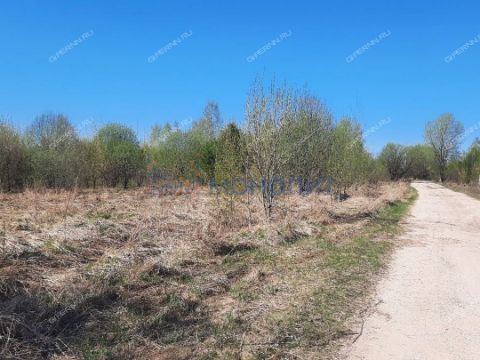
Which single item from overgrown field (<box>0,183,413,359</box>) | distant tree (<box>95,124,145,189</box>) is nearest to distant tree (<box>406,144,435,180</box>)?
distant tree (<box>95,124,145,189</box>)

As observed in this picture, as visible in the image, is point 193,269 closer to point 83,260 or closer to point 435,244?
point 83,260

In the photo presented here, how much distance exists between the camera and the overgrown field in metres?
4.14

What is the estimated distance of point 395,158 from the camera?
59781mm

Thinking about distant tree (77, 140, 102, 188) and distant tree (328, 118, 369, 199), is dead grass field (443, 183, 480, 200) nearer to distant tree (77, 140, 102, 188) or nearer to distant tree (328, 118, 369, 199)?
distant tree (328, 118, 369, 199)

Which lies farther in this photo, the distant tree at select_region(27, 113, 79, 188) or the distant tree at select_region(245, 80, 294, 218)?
the distant tree at select_region(27, 113, 79, 188)

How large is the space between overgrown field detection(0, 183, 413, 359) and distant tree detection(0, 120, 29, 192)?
1262cm

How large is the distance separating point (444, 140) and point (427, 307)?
67.8 m

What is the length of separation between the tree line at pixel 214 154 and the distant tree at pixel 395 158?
1006 inches

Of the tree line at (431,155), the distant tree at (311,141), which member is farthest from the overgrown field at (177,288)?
the tree line at (431,155)

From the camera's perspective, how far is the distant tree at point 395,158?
5953cm

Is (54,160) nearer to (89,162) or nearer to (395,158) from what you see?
(89,162)

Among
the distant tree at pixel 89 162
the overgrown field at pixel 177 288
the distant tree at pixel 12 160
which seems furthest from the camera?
the distant tree at pixel 89 162

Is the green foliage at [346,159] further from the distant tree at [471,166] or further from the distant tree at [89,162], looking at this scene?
the distant tree at [471,166]

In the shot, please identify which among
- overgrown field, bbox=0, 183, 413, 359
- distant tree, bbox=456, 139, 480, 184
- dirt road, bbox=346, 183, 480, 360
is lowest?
dirt road, bbox=346, 183, 480, 360
